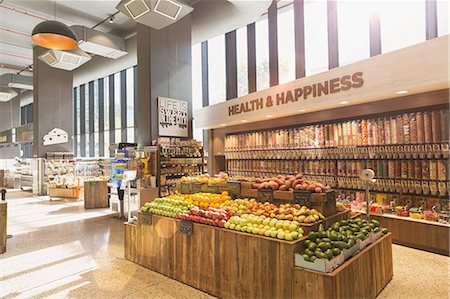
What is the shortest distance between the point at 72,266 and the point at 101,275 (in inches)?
26.6

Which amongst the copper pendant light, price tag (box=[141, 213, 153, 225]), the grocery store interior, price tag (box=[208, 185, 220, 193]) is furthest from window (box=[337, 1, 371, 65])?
the copper pendant light

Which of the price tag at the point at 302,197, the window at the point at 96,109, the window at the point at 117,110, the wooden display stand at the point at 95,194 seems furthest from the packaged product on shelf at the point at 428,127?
the window at the point at 96,109

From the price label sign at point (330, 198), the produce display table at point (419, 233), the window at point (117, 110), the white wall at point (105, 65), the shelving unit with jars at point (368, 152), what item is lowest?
the produce display table at point (419, 233)

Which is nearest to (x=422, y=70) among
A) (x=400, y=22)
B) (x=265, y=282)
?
(x=400, y=22)

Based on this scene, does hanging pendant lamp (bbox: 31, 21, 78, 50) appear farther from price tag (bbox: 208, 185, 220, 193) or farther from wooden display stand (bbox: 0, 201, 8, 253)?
price tag (bbox: 208, 185, 220, 193)

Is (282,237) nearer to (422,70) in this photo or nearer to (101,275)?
(101,275)

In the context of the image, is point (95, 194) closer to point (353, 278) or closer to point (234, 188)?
point (234, 188)

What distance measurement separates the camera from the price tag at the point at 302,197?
11.3ft

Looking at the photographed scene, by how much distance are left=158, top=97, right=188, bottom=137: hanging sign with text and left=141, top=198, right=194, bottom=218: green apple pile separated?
367 cm

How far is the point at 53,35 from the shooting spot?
5.80 metres

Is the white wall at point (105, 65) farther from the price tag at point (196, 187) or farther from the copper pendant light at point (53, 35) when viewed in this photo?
the price tag at point (196, 187)

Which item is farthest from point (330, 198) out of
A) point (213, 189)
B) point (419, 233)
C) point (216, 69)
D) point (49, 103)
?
point (49, 103)

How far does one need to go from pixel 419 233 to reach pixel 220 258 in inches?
127

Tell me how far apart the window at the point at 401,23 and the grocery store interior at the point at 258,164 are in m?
0.02
